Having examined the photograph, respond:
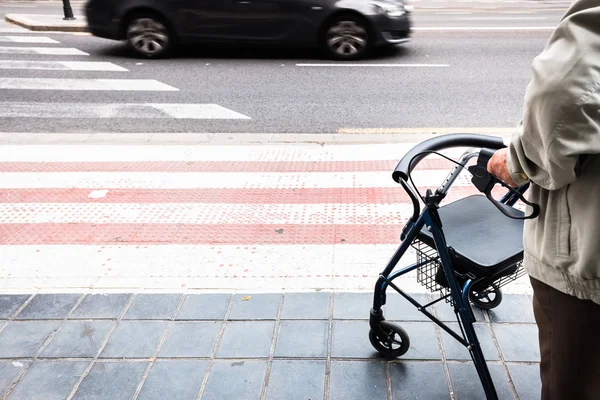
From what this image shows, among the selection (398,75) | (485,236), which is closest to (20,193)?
(485,236)

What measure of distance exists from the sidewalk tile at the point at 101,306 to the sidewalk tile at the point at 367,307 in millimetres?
1214

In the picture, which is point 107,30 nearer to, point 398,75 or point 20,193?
point 398,75

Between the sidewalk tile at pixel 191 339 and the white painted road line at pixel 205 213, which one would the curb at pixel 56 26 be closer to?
the white painted road line at pixel 205 213

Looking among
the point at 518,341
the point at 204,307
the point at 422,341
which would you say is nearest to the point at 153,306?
the point at 204,307

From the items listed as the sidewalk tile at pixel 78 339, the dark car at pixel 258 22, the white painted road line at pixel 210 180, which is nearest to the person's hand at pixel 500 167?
the sidewalk tile at pixel 78 339

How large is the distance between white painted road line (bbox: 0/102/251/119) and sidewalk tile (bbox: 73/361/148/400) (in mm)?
4783

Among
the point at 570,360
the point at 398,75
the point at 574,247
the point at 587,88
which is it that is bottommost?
the point at 398,75

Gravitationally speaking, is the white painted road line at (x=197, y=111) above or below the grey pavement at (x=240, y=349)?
below

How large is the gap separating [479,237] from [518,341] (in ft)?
2.60

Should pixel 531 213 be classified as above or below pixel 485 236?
above

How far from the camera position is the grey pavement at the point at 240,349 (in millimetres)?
2664

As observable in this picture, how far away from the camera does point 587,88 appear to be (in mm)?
1493

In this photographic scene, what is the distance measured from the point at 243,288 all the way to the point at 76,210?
1.92 meters

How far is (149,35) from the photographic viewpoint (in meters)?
10.3
